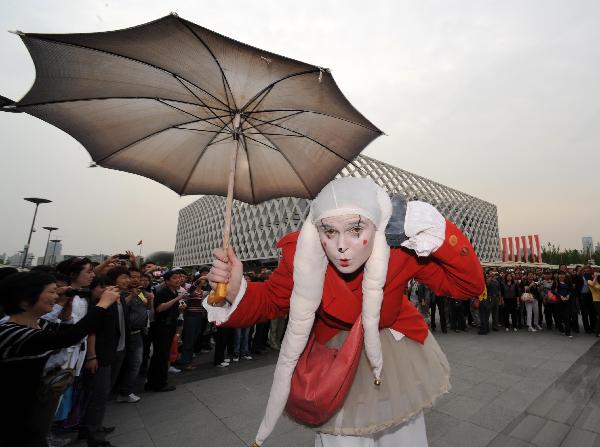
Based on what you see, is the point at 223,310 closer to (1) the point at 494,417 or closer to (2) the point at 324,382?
(2) the point at 324,382

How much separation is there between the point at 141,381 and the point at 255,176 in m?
4.98

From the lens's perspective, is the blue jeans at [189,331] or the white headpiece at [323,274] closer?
the white headpiece at [323,274]

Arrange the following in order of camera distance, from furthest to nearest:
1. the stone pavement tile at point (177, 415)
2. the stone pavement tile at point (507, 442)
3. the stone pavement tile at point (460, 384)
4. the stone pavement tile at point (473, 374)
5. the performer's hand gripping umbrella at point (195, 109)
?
the stone pavement tile at point (473, 374) → the stone pavement tile at point (460, 384) → the stone pavement tile at point (177, 415) → the stone pavement tile at point (507, 442) → the performer's hand gripping umbrella at point (195, 109)

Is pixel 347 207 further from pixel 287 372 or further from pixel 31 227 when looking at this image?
pixel 31 227

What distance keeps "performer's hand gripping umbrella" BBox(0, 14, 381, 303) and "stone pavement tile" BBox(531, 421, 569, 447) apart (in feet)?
12.0

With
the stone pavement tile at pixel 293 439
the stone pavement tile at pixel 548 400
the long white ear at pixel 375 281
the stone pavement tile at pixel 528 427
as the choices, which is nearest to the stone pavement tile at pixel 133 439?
the stone pavement tile at pixel 293 439

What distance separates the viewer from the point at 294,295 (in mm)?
1548

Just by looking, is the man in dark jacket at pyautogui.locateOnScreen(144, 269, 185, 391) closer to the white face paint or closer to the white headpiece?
the white headpiece

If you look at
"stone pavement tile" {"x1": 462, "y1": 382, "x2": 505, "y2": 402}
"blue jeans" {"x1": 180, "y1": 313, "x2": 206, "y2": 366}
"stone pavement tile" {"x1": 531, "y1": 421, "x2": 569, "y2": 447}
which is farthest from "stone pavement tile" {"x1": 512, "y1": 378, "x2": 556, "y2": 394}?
"blue jeans" {"x1": 180, "y1": 313, "x2": 206, "y2": 366}

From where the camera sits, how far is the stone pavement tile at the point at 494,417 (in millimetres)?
3600

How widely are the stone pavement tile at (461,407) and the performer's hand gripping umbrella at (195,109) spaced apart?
11.5ft

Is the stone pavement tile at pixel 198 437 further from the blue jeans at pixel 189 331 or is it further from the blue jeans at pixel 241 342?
the blue jeans at pixel 241 342

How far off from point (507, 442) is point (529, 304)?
27.9ft

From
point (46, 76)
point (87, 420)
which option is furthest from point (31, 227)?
point (46, 76)
